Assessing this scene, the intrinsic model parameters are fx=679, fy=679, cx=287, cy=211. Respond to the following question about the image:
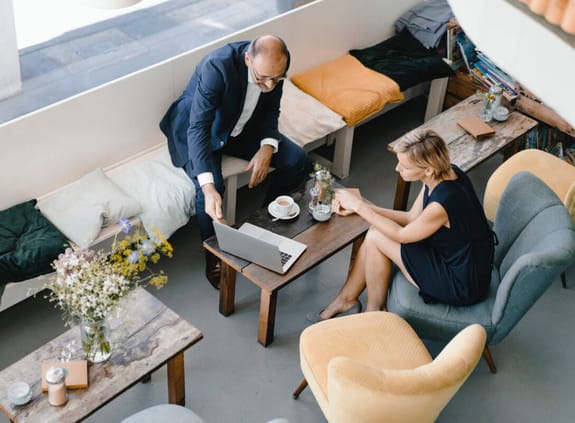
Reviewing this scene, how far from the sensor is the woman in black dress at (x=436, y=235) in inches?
111

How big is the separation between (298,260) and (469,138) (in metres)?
1.52

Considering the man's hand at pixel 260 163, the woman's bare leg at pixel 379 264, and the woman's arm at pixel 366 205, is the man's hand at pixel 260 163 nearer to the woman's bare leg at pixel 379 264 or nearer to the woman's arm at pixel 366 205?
the woman's arm at pixel 366 205

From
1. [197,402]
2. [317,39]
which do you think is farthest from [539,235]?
[317,39]

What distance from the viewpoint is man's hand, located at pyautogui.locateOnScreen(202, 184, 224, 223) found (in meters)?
3.30

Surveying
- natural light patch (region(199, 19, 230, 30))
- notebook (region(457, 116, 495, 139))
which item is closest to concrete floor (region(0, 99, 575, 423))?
notebook (region(457, 116, 495, 139))

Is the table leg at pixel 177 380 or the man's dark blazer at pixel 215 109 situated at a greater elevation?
the man's dark blazer at pixel 215 109

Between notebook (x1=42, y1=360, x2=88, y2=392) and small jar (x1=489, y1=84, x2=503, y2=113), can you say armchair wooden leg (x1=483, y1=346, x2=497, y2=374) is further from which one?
notebook (x1=42, y1=360, x2=88, y2=392)

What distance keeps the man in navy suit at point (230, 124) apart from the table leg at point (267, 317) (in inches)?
17.9

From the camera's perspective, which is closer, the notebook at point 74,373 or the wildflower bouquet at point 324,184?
the notebook at point 74,373

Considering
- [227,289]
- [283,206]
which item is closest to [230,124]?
[283,206]

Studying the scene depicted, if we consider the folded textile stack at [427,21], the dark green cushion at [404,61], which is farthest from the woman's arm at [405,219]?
the folded textile stack at [427,21]

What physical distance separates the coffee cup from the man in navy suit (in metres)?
0.28

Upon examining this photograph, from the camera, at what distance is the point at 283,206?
3316 millimetres

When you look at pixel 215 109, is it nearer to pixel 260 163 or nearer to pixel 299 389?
pixel 260 163
